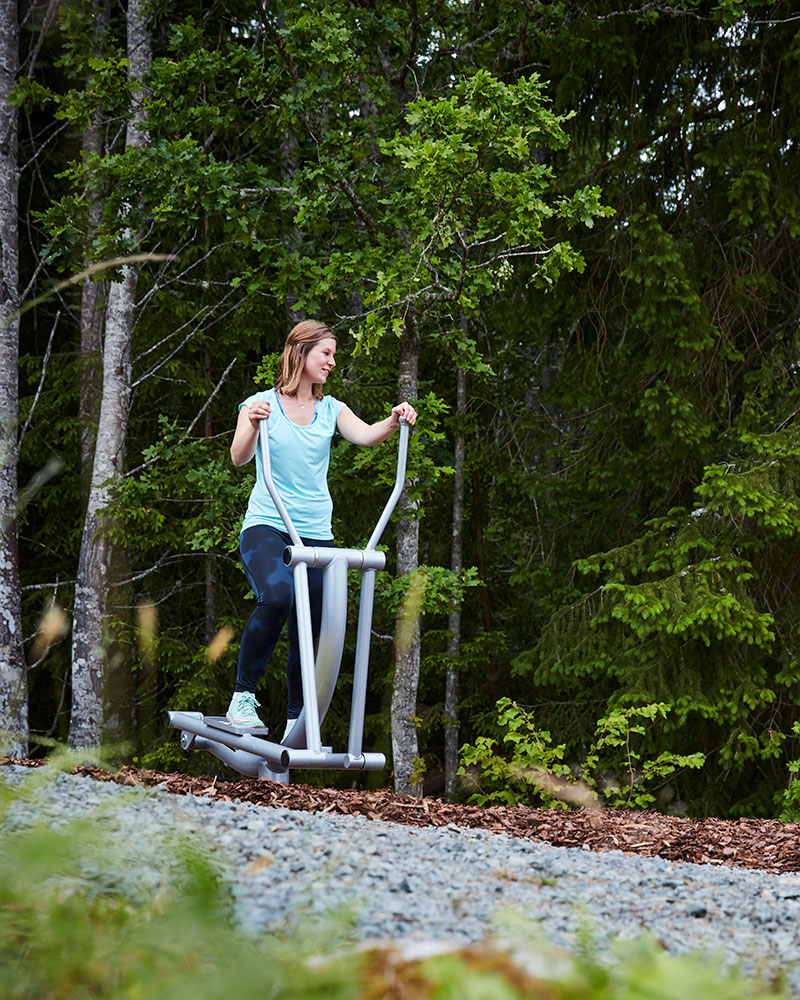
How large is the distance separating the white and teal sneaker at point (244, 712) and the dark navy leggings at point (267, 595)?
5 cm

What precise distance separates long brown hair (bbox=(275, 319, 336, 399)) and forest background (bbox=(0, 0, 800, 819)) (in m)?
1.51

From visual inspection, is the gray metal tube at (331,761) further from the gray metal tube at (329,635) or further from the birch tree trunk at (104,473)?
the birch tree trunk at (104,473)

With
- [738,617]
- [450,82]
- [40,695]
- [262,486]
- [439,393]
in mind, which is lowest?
[40,695]

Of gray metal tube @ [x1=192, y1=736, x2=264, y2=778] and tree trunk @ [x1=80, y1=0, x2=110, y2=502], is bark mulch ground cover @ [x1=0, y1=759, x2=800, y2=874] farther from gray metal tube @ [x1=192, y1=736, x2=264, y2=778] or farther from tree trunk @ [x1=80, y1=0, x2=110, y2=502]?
tree trunk @ [x1=80, y1=0, x2=110, y2=502]

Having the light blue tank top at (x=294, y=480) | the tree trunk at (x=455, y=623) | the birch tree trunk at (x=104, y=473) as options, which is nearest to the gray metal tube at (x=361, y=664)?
the light blue tank top at (x=294, y=480)

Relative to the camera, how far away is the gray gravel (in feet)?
6.54

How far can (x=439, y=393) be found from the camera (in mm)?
12508

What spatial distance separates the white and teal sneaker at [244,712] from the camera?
189 inches

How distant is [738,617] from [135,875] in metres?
6.35

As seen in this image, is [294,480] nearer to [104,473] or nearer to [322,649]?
[322,649]

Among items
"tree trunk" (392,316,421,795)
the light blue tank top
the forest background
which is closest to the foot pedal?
the forest background

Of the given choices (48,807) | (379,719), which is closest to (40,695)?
(379,719)

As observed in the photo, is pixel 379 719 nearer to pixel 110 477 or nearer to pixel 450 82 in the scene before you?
pixel 110 477

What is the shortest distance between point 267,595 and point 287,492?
47 cm
